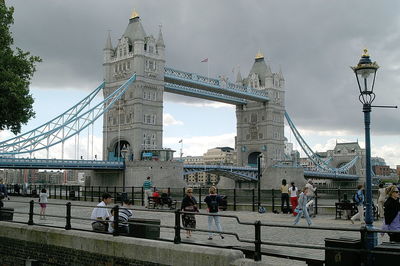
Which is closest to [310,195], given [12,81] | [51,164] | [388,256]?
[388,256]

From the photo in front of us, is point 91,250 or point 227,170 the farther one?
point 227,170

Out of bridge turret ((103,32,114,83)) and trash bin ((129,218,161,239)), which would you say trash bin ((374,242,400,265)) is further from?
bridge turret ((103,32,114,83))

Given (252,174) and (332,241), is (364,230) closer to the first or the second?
(332,241)

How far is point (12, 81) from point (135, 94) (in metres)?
49.8

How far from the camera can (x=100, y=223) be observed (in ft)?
36.7

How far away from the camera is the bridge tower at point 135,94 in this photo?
7488 centimetres

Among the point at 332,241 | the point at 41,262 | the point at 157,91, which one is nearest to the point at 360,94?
the point at 332,241

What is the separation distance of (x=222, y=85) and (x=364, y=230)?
83.1 meters

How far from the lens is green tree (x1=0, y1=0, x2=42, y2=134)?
25.2 meters

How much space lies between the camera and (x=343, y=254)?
6852 millimetres

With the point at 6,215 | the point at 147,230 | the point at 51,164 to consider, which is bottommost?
the point at 6,215

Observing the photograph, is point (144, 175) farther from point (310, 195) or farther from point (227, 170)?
point (310, 195)

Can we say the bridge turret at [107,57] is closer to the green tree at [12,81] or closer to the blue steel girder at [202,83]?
the blue steel girder at [202,83]

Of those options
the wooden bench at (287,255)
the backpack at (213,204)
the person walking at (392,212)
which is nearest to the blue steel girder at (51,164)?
the backpack at (213,204)
